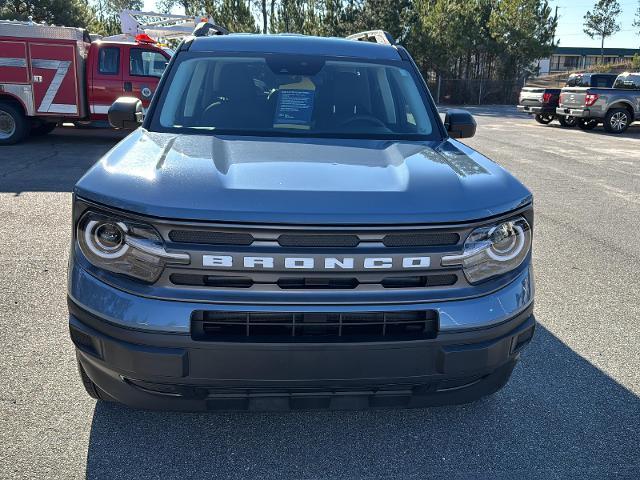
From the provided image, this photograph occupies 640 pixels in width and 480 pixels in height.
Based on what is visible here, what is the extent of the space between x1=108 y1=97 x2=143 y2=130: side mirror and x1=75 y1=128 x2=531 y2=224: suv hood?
1010 millimetres

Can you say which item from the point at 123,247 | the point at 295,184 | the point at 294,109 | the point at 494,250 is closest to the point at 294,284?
the point at 295,184

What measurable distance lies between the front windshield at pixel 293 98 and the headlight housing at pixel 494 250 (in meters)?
1.17

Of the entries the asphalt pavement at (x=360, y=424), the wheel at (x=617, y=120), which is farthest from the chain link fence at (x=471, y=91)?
the asphalt pavement at (x=360, y=424)

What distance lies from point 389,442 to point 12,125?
38.4 feet

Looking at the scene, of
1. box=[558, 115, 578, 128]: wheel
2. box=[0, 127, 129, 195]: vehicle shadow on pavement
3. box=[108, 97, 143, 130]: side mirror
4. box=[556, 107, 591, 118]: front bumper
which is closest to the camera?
box=[108, 97, 143, 130]: side mirror

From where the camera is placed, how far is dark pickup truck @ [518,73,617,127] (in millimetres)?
18672

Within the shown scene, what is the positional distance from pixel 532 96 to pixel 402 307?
20.8 metres

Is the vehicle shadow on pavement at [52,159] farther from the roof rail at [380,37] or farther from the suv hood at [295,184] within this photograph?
the suv hood at [295,184]

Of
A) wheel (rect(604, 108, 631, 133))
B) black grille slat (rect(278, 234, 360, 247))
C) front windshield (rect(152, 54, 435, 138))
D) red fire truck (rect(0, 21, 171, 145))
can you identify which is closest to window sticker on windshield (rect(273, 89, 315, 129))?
front windshield (rect(152, 54, 435, 138))

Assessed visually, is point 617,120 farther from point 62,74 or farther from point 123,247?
point 123,247

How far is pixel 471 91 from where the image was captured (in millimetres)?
35844

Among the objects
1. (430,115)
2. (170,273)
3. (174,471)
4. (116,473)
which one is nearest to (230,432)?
(174,471)

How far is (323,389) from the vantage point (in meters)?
2.28

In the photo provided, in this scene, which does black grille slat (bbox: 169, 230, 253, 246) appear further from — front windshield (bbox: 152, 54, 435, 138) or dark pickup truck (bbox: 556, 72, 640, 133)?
dark pickup truck (bbox: 556, 72, 640, 133)
